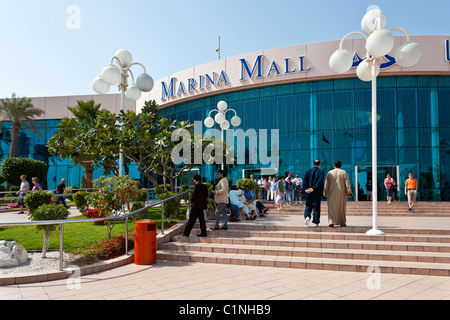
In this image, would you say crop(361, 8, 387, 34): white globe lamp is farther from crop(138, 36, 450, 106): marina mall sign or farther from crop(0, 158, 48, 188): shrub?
crop(0, 158, 48, 188): shrub

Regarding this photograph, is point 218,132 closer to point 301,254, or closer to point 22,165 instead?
point 22,165

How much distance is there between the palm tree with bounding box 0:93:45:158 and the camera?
95.9 feet

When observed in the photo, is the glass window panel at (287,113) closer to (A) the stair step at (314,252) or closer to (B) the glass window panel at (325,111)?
(B) the glass window panel at (325,111)

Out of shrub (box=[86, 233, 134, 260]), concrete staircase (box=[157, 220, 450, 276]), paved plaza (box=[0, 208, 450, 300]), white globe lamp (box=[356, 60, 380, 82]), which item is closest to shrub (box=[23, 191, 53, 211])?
shrub (box=[86, 233, 134, 260])

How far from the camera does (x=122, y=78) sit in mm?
11430

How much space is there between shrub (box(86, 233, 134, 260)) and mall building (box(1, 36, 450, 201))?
1173 cm

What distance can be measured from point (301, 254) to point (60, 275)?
4.69 metres

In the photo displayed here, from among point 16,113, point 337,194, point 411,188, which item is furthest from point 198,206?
point 16,113

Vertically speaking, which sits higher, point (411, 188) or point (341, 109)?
point (341, 109)

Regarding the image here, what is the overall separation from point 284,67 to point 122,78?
11897 millimetres

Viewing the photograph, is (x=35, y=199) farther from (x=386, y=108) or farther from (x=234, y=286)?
(x=386, y=108)

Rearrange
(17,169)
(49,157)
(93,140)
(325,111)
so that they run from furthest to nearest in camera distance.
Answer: (49,157) → (17,169) → (325,111) → (93,140)
